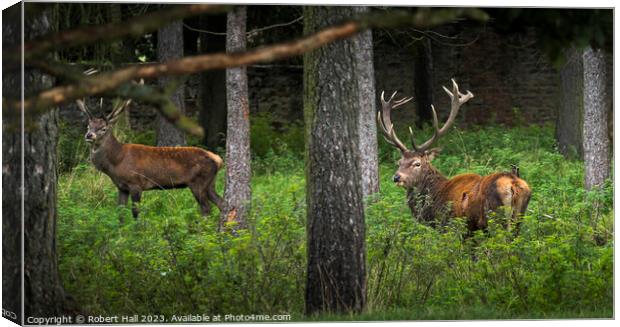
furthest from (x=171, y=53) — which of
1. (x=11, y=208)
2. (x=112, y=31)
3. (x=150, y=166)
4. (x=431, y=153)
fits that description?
(x=112, y=31)

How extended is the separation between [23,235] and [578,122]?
7199 millimetres

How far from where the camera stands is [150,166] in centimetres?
1138

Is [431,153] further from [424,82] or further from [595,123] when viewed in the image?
[424,82]

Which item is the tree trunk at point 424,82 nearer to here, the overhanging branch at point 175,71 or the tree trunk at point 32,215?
the tree trunk at point 32,215

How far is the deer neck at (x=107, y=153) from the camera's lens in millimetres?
11328

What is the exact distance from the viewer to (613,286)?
24.7ft

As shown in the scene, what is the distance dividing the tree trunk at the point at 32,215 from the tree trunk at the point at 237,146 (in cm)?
333

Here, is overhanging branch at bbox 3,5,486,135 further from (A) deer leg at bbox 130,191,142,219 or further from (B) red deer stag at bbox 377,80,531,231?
(A) deer leg at bbox 130,191,142,219

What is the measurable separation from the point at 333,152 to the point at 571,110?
7.18 m

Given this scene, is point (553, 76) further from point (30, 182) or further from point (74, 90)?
point (74, 90)

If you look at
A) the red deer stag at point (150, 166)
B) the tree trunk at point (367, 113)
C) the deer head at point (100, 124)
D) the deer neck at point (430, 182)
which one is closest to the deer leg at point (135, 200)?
the red deer stag at point (150, 166)

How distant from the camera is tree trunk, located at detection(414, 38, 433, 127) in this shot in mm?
13594

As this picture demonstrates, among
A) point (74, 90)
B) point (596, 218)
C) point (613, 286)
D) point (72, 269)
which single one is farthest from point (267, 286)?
point (74, 90)

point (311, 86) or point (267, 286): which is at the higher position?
point (311, 86)
